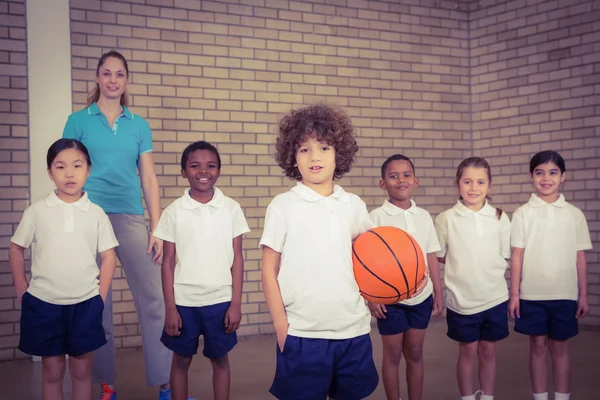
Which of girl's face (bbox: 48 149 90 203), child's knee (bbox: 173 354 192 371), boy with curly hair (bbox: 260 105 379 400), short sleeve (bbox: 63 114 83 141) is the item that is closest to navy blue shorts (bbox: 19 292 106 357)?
child's knee (bbox: 173 354 192 371)

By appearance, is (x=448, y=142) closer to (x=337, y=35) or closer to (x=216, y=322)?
(x=337, y=35)

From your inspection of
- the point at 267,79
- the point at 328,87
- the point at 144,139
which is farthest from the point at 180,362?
the point at 328,87

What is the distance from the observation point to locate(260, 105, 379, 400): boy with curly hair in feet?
8.50

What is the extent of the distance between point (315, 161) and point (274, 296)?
0.55 metres

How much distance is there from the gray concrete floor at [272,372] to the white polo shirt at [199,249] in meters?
1.17

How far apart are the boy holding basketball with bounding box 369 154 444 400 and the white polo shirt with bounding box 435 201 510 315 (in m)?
0.11

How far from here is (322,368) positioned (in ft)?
8.50

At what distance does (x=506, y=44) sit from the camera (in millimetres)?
7469

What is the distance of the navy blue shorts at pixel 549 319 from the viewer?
154 inches

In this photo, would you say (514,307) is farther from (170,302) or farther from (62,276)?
(62,276)

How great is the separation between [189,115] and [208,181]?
2855 millimetres

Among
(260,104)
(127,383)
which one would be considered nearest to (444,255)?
(127,383)

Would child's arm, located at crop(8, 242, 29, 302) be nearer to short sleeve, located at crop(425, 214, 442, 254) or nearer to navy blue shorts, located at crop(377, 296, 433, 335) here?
navy blue shorts, located at crop(377, 296, 433, 335)

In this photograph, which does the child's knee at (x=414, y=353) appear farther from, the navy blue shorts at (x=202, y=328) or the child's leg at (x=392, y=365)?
the navy blue shorts at (x=202, y=328)
